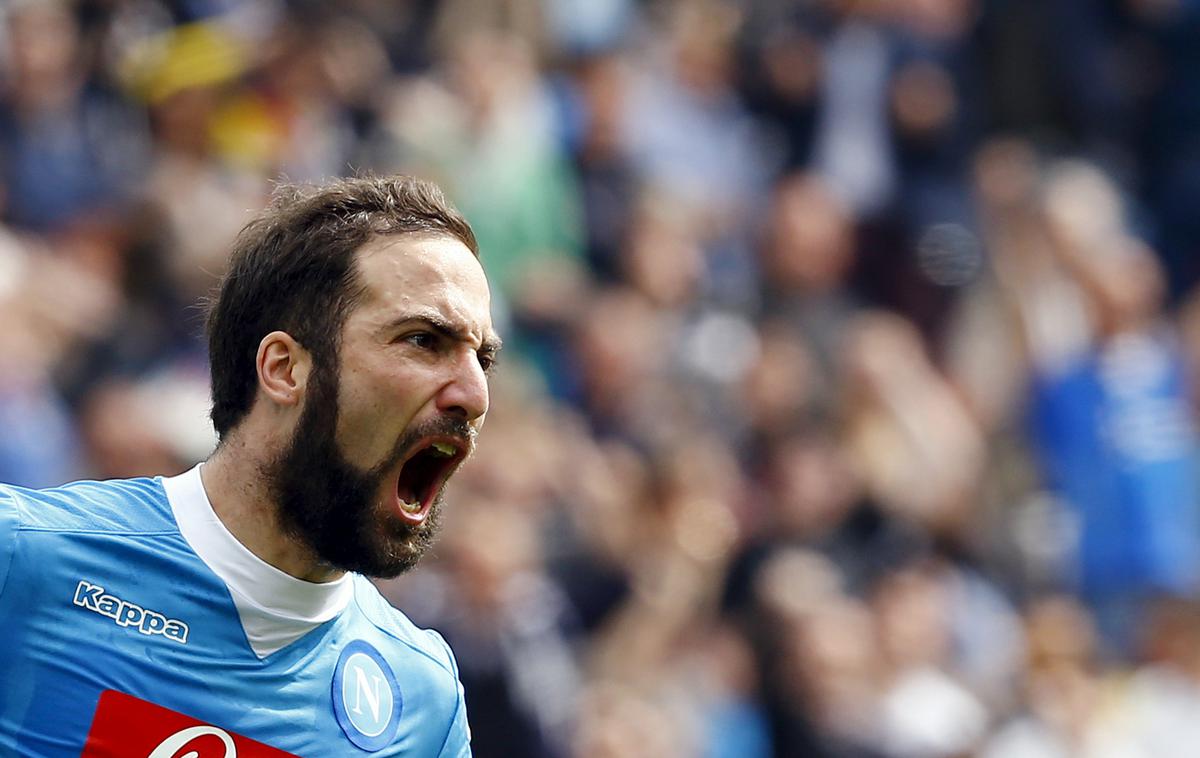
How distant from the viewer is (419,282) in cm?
337

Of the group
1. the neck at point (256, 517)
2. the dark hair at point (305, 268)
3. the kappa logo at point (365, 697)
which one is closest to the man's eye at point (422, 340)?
the dark hair at point (305, 268)

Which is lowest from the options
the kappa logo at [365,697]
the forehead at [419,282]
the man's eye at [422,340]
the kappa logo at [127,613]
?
the kappa logo at [365,697]

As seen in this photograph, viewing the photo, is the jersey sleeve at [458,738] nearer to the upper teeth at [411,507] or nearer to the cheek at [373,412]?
the upper teeth at [411,507]

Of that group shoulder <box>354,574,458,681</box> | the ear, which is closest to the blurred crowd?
shoulder <box>354,574,458,681</box>

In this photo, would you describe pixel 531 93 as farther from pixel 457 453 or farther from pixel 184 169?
pixel 457 453

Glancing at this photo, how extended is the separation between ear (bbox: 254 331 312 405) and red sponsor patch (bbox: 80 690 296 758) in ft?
1.95

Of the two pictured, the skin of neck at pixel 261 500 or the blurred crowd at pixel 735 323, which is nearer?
the skin of neck at pixel 261 500

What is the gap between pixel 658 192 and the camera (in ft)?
33.4

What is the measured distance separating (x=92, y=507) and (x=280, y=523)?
336 millimetres

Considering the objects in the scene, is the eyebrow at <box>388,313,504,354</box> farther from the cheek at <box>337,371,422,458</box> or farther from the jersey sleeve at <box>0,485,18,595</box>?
the jersey sleeve at <box>0,485,18,595</box>

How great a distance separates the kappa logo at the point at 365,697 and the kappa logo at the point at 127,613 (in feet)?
1.06

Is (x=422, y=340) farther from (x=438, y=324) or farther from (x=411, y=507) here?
(x=411, y=507)

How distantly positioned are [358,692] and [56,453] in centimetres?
387

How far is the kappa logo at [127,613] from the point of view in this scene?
3250 millimetres
